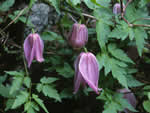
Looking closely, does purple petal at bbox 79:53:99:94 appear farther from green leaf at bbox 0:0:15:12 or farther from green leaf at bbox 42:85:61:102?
green leaf at bbox 0:0:15:12

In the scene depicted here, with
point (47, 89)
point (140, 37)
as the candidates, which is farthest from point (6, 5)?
point (140, 37)

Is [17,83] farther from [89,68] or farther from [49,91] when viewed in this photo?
[89,68]

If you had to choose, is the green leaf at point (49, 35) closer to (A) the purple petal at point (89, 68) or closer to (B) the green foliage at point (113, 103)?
(A) the purple petal at point (89, 68)

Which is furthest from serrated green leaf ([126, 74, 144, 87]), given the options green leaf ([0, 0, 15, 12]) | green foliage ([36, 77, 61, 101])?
green leaf ([0, 0, 15, 12])

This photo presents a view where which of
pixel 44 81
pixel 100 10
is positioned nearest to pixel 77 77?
pixel 44 81

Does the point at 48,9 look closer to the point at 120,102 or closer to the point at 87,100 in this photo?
the point at 87,100

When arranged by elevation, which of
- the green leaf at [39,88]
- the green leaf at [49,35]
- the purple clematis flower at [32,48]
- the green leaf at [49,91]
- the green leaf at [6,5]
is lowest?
the green leaf at [49,91]

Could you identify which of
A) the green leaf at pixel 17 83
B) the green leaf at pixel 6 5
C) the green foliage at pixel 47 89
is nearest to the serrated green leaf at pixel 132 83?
the green foliage at pixel 47 89
